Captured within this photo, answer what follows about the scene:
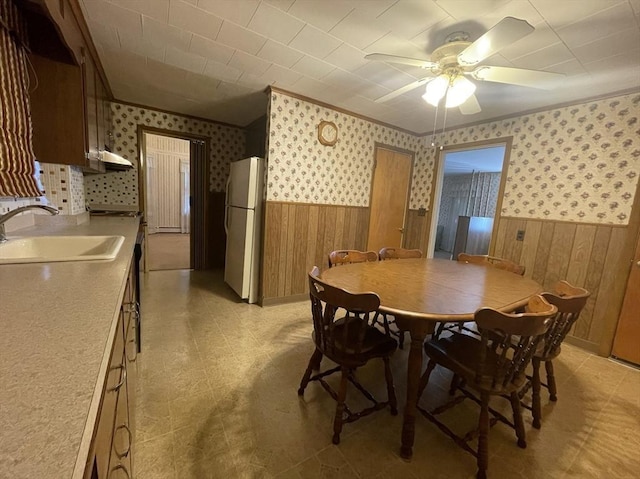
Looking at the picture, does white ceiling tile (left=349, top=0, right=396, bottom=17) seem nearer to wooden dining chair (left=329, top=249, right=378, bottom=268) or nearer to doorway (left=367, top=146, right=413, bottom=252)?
wooden dining chair (left=329, top=249, right=378, bottom=268)

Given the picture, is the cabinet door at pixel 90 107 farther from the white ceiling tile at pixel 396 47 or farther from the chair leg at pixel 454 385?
the chair leg at pixel 454 385

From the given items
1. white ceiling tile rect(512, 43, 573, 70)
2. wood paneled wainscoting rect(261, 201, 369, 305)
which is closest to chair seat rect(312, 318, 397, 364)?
wood paneled wainscoting rect(261, 201, 369, 305)

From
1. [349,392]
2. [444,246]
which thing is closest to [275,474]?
[349,392]

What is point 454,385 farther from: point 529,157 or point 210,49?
point 210,49

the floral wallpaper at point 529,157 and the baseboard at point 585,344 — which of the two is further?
the baseboard at point 585,344

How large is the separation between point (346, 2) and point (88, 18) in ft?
5.77

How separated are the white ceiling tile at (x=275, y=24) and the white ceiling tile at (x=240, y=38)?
0.08 m

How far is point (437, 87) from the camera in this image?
1899 mm

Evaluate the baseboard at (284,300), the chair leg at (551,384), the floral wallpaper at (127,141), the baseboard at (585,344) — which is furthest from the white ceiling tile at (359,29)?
the baseboard at (585,344)

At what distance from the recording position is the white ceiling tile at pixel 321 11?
1589 millimetres

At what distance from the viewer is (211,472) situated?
124 cm

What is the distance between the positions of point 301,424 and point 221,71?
287cm

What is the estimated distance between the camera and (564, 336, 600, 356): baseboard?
8.37 ft

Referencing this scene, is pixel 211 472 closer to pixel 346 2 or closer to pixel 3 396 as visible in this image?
pixel 3 396
